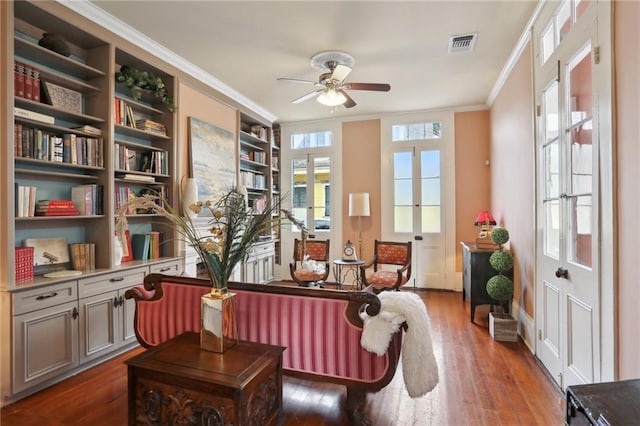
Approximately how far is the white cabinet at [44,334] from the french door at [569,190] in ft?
11.9

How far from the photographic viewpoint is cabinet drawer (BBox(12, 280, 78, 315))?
85.3 inches

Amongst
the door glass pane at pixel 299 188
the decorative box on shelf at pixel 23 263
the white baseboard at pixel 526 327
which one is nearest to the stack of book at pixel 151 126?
the decorative box on shelf at pixel 23 263

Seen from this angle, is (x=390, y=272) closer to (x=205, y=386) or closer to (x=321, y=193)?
(x=321, y=193)

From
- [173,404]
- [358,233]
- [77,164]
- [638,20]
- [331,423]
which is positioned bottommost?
[331,423]

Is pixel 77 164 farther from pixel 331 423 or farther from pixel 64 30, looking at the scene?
pixel 331 423

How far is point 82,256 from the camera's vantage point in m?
2.78

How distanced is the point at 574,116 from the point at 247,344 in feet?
8.41

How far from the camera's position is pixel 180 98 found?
3.67 metres

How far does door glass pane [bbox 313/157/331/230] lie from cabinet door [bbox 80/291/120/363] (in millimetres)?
3608

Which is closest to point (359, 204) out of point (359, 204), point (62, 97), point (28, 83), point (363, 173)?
point (359, 204)

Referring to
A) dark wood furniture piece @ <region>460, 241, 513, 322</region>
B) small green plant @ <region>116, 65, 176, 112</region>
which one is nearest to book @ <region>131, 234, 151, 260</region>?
small green plant @ <region>116, 65, 176, 112</region>

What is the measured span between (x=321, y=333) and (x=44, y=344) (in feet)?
6.83

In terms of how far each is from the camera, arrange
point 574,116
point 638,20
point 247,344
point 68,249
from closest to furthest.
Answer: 1. point 638,20
2. point 247,344
3. point 574,116
4. point 68,249

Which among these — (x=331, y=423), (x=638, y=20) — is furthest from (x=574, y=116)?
(x=331, y=423)
